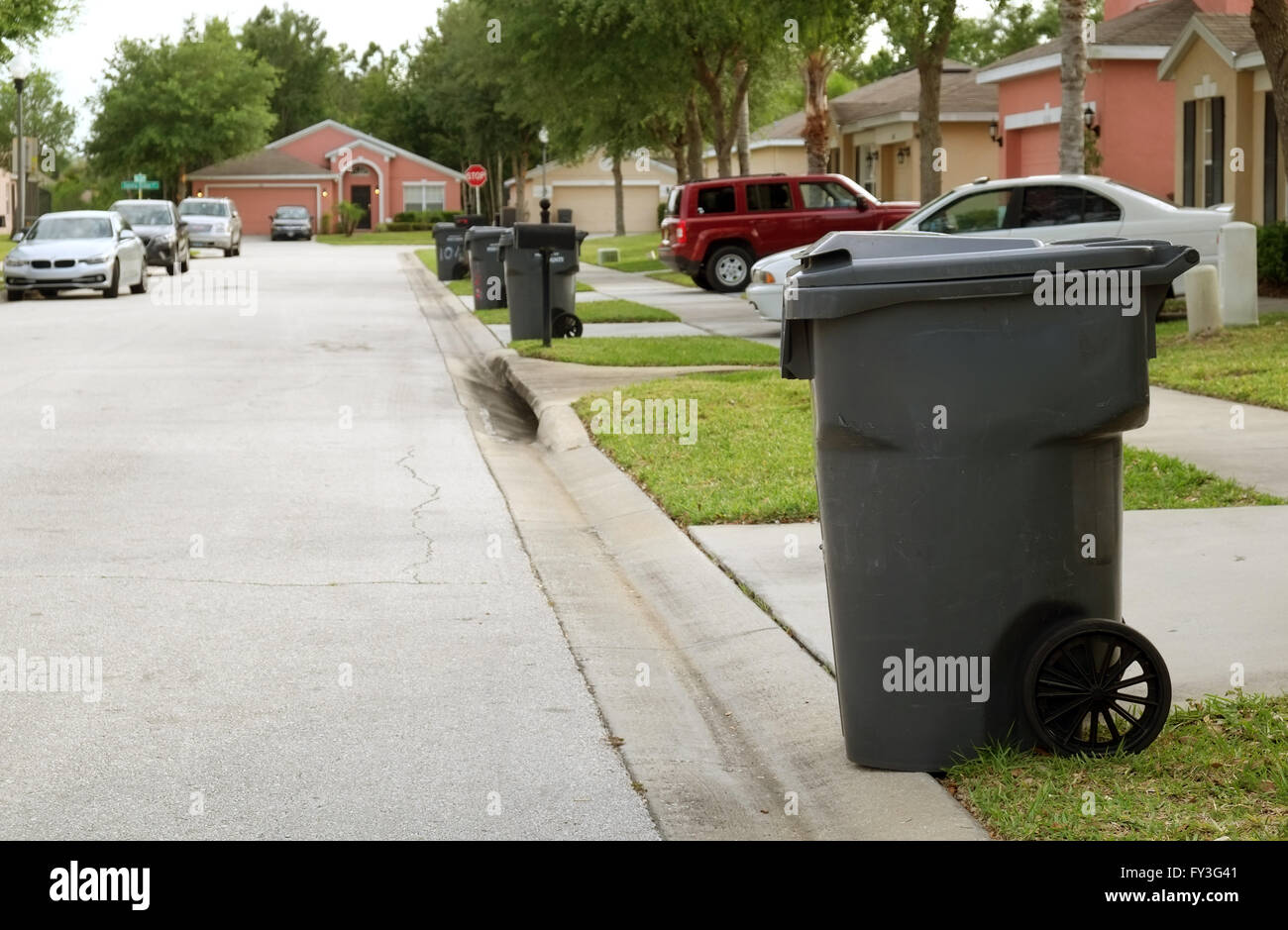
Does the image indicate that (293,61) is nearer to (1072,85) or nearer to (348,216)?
(348,216)

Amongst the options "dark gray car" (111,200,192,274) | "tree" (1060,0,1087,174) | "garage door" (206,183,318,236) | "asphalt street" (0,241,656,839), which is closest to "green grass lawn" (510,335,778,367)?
"asphalt street" (0,241,656,839)

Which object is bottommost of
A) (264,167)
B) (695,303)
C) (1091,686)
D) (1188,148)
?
(1091,686)

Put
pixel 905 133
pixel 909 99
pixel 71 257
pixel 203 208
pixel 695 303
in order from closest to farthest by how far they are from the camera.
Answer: pixel 695 303
pixel 71 257
pixel 905 133
pixel 909 99
pixel 203 208

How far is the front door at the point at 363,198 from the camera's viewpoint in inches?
3575

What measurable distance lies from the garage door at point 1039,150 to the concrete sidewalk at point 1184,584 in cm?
2616

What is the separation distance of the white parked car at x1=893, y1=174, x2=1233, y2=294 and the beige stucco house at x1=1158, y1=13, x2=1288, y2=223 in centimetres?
785

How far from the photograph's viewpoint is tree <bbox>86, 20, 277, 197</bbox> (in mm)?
81500

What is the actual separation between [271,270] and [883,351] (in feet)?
122

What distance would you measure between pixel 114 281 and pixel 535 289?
1278 centimetres

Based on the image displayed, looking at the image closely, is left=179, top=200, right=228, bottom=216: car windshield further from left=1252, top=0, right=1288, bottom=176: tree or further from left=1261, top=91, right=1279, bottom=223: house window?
left=1252, top=0, right=1288, bottom=176: tree

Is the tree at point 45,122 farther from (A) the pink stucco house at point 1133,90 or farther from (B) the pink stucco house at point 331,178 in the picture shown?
(A) the pink stucco house at point 1133,90

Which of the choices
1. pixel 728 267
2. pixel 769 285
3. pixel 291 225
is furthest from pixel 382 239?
pixel 769 285

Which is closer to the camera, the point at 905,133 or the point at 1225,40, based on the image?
the point at 1225,40

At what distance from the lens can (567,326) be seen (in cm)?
1911
